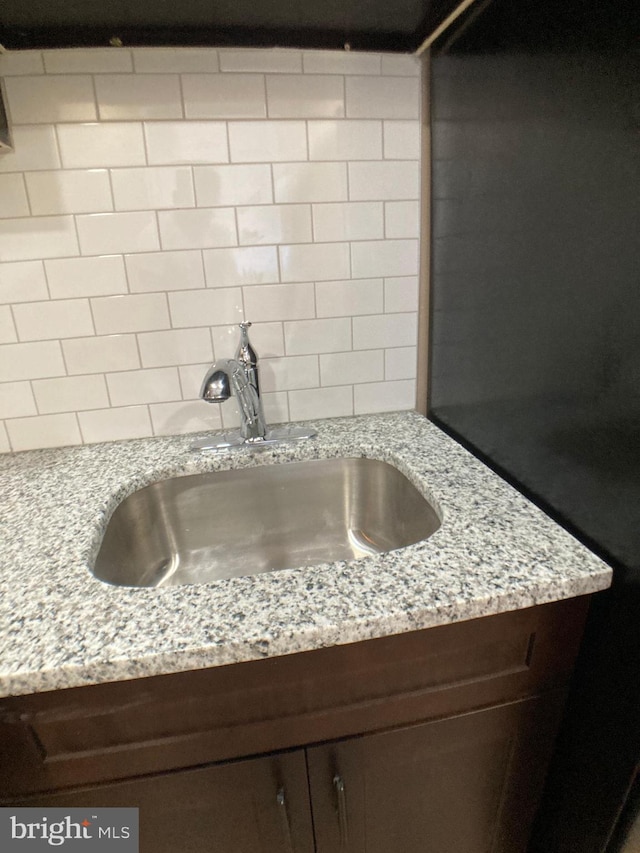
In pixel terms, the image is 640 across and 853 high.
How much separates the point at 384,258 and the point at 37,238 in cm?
71

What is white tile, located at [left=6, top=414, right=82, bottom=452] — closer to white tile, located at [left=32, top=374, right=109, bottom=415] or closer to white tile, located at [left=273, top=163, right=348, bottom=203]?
white tile, located at [left=32, top=374, right=109, bottom=415]

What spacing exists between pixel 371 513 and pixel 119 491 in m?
0.51

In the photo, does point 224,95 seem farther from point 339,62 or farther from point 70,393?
point 70,393

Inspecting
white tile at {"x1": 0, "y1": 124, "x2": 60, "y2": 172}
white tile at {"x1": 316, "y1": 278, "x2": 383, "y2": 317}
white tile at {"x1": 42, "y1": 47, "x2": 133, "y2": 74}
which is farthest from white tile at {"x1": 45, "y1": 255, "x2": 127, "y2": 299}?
white tile at {"x1": 316, "y1": 278, "x2": 383, "y2": 317}

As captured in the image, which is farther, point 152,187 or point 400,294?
point 400,294

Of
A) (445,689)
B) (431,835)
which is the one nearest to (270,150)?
(445,689)

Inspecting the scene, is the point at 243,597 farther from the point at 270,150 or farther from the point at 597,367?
the point at 270,150

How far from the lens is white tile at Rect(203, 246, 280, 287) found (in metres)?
0.92

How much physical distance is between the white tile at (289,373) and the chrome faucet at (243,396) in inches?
Result: 3.3

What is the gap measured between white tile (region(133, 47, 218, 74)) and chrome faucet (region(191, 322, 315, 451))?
1.56 feet

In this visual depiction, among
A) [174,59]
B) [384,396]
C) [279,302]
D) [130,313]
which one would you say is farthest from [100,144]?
[384,396]

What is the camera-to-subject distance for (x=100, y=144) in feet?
2.72

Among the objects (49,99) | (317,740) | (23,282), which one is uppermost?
(49,99)

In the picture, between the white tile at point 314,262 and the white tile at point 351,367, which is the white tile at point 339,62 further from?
the white tile at point 351,367
